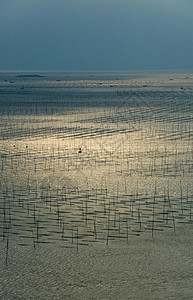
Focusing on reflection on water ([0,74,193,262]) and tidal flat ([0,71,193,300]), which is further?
reflection on water ([0,74,193,262])

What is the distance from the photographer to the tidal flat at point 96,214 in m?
4.49

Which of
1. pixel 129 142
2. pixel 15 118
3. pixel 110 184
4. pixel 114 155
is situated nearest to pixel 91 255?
pixel 110 184

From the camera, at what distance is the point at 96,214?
6098mm

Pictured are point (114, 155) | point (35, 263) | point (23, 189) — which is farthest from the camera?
point (114, 155)

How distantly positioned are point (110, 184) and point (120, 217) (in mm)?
1553

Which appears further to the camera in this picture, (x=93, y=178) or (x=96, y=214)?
(x=93, y=178)

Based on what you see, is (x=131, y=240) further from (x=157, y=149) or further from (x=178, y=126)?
(x=178, y=126)

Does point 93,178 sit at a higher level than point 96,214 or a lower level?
higher

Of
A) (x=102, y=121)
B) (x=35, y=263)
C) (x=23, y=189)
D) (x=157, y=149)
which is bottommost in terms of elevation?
(x=35, y=263)

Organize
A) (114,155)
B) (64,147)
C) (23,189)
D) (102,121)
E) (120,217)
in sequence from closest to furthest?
1. (120,217)
2. (23,189)
3. (114,155)
4. (64,147)
5. (102,121)

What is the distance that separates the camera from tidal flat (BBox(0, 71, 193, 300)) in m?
4.49

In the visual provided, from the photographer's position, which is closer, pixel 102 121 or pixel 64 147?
pixel 64 147

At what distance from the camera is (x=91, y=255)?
4.98 m

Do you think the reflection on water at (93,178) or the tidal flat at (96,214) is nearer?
the tidal flat at (96,214)
